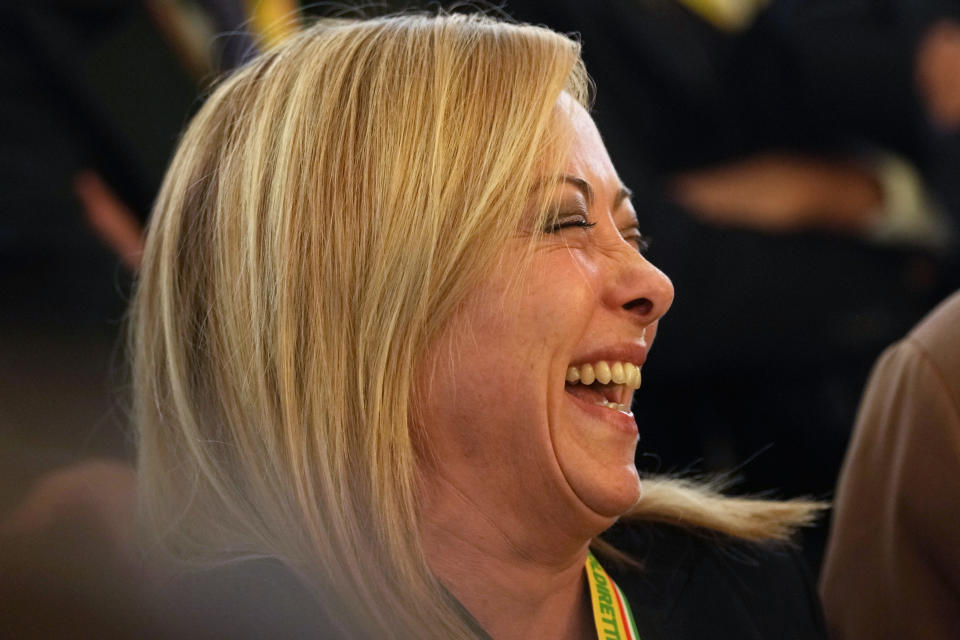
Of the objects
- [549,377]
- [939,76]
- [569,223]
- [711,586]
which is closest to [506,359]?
[549,377]

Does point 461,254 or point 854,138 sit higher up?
point 461,254

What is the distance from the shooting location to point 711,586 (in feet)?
3.77

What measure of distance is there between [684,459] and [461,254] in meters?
1.25

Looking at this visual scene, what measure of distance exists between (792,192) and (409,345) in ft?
4.83

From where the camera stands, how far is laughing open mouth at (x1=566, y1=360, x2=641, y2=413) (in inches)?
37.1

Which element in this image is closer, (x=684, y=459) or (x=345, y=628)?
(x=345, y=628)

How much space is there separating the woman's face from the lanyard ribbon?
0.11 m

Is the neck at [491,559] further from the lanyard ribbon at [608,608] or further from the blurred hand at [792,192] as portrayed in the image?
the blurred hand at [792,192]

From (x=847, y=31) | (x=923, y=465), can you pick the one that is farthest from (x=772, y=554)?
(x=847, y=31)

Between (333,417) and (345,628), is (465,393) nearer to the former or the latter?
(333,417)

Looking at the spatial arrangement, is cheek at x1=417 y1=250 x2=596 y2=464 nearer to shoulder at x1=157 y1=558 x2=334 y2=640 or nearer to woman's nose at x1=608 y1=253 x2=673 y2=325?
woman's nose at x1=608 y1=253 x2=673 y2=325

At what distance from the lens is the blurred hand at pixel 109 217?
1581 millimetres

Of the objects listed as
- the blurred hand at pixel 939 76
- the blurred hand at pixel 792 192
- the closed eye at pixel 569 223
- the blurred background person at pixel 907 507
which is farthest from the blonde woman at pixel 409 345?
the blurred hand at pixel 939 76

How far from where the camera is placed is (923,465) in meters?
1.12
